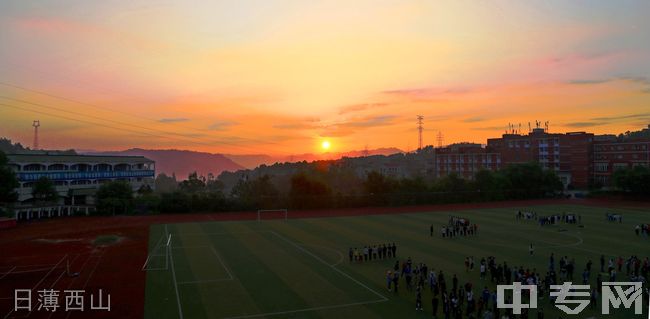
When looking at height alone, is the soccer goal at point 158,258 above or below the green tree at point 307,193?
below

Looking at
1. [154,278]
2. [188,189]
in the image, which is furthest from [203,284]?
[188,189]

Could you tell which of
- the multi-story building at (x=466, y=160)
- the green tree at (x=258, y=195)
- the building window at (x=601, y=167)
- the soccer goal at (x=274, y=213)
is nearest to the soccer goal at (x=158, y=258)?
the soccer goal at (x=274, y=213)

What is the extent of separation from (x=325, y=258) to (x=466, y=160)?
110 metres

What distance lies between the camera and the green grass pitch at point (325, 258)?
23.9 metres

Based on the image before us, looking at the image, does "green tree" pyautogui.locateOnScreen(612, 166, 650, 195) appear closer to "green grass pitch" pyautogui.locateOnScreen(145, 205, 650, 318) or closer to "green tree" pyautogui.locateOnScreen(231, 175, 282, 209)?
"green grass pitch" pyautogui.locateOnScreen(145, 205, 650, 318)

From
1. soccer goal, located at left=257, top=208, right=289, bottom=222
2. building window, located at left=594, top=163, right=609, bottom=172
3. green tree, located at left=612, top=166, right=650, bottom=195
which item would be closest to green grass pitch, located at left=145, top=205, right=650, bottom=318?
soccer goal, located at left=257, top=208, right=289, bottom=222

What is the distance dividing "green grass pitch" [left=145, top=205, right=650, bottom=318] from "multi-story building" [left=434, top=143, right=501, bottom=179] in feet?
225

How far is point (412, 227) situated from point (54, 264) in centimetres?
3673

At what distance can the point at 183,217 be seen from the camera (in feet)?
209

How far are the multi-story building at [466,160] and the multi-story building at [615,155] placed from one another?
25.2m

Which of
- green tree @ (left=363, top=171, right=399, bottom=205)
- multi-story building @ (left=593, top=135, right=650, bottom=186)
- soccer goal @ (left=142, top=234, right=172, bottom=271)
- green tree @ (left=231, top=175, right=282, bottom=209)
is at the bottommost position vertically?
soccer goal @ (left=142, top=234, right=172, bottom=271)

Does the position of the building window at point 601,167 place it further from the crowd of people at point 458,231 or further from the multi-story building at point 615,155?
the crowd of people at point 458,231

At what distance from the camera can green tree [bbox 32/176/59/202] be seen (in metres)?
64.1

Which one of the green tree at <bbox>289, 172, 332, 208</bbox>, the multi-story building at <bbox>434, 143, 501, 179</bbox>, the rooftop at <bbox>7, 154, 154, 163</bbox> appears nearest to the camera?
the rooftop at <bbox>7, 154, 154, 163</bbox>
